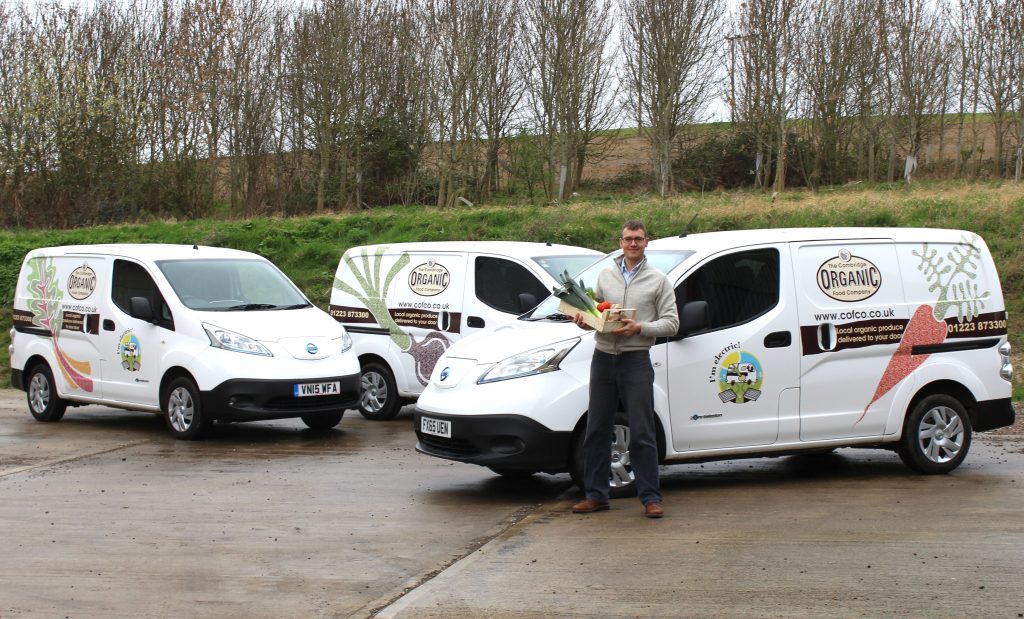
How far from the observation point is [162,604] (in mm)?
5512

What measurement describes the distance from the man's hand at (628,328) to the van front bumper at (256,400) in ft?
16.5

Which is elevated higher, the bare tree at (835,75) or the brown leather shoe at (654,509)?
the bare tree at (835,75)

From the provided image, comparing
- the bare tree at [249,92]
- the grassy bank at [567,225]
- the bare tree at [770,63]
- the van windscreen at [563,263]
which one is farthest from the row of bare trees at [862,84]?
the van windscreen at [563,263]

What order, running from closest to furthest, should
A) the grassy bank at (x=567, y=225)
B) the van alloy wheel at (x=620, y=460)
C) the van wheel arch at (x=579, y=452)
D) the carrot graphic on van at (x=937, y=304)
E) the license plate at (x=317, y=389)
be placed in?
the van wheel arch at (x=579, y=452), the van alloy wheel at (x=620, y=460), the carrot graphic on van at (x=937, y=304), the license plate at (x=317, y=389), the grassy bank at (x=567, y=225)

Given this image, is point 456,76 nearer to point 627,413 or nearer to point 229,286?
point 229,286

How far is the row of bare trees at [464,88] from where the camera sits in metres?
38.2

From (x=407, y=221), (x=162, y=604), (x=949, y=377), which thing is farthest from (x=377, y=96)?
(x=162, y=604)

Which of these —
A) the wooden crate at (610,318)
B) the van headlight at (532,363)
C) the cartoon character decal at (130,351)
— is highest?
the wooden crate at (610,318)

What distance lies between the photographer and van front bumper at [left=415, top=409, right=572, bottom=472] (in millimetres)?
7754

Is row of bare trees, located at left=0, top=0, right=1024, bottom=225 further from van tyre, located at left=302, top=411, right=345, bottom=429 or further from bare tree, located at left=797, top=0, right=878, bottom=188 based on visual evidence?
van tyre, located at left=302, top=411, right=345, bottom=429

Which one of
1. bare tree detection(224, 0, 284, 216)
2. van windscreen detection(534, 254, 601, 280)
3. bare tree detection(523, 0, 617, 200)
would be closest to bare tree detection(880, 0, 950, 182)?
bare tree detection(523, 0, 617, 200)

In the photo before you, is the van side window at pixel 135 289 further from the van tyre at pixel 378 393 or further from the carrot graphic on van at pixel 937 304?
the carrot graphic on van at pixel 937 304

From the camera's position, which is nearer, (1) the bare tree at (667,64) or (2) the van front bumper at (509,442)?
(2) the van front bumper at (509,442)

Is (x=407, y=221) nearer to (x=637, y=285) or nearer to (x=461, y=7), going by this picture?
(x=461, y=7)
